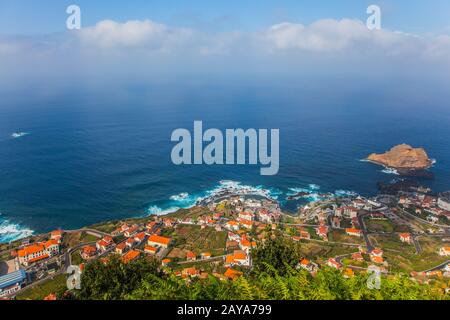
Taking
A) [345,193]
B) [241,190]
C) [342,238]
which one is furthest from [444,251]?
[241,190]

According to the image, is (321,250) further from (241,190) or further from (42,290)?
(42,290)

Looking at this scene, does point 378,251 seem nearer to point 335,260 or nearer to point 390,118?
point 335,260

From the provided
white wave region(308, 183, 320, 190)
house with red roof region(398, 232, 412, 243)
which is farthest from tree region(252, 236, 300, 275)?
white wave region(308, 183, 320, 190)

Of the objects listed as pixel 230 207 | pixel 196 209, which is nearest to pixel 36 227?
pixel 196 209

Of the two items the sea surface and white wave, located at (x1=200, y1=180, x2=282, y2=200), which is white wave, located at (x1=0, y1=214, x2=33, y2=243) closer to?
the sea surface

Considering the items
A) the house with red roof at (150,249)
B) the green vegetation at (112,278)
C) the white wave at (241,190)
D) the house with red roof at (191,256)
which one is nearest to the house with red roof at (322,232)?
the white wave at (241,190)
